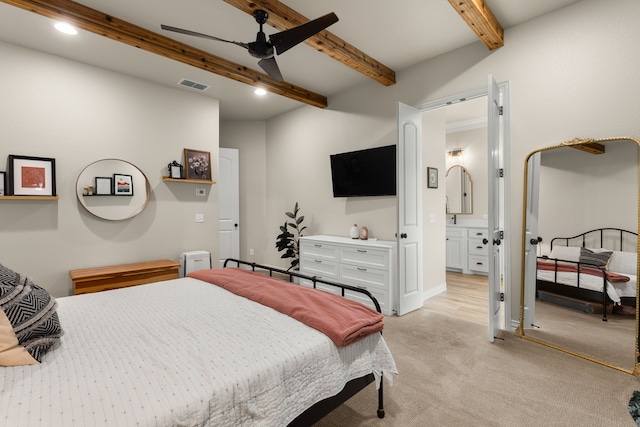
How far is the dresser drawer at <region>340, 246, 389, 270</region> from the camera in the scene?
3.60 m

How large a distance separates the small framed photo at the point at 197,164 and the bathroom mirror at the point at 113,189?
1.84 ft

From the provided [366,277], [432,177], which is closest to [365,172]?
[432,177]

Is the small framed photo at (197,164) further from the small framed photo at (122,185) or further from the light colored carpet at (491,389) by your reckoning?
the light colored carpet at (491,389)

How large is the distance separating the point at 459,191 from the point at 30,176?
6.49m

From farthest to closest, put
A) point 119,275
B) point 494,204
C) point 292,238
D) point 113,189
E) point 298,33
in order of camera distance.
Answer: point 292,238, point 113,189, point 119,275, point 494,204, point 298,33

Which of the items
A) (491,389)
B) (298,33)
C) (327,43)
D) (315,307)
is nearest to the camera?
(315,307)

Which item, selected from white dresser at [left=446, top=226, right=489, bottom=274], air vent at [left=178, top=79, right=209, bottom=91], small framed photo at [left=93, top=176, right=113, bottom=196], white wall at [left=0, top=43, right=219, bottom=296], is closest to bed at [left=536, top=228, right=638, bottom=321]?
white dresser at [left=446, top=226, right=489, bottom=274]

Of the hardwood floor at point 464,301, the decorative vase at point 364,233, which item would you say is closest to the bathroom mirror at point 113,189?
the decorative vase at point 364,233

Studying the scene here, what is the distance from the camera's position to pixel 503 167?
3.09m

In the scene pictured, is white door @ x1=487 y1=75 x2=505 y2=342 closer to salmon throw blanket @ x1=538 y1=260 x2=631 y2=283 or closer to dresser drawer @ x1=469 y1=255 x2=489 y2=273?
salmon throw blanket @ x1=538 y1=260 x2=631 y2=283

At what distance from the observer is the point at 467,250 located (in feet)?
18.4

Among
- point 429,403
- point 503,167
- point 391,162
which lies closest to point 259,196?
point 391,162

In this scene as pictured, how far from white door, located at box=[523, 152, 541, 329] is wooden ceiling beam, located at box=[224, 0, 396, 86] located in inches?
77.8

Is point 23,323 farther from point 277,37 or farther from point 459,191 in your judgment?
point 459,191
